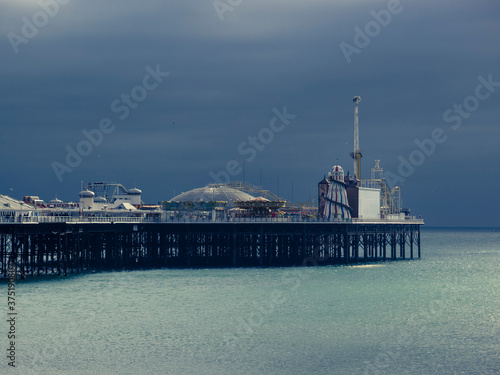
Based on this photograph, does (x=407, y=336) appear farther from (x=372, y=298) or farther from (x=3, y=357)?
(x=3, y=357)

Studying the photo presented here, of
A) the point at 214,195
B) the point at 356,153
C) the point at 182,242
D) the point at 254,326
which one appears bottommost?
the point at 254,326

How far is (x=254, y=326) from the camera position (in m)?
51.5

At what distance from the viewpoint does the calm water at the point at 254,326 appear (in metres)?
41.2

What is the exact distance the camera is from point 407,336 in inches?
1916

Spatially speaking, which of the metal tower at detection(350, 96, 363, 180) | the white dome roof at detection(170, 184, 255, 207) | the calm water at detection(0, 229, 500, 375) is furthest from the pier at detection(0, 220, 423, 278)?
the metal tower at detection(350, 96, 363, 180)

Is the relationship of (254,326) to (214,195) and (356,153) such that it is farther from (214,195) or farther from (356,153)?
(356,153)

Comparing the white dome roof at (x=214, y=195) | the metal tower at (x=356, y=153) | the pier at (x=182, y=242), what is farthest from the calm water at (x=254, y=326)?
the metal tower at (x=356, y=153)

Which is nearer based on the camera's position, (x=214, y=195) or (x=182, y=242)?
(x=182, y=242)

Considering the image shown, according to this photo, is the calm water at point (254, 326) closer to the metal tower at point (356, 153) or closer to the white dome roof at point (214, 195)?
the white dome roof at point (214, 195)

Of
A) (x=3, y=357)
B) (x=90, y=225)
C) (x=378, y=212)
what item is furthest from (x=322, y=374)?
(x=378, y=212)

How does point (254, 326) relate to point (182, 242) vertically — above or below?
below

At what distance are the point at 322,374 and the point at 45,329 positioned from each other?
19932mm

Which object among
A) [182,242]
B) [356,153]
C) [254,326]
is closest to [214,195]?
[356,153]

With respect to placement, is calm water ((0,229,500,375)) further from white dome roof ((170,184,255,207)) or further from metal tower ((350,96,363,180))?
metal tower ((350,96,363,180))
